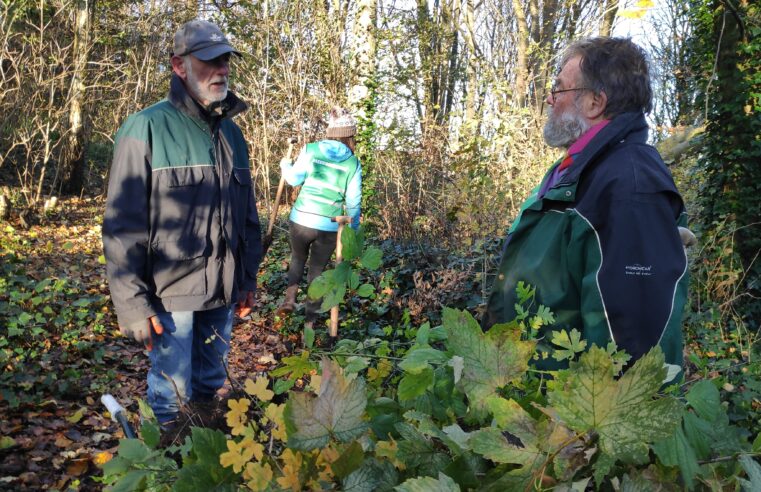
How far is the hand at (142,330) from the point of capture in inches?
111

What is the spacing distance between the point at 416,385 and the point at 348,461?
0.18 metres

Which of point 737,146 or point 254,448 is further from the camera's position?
point 737,146

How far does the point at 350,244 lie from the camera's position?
994mm

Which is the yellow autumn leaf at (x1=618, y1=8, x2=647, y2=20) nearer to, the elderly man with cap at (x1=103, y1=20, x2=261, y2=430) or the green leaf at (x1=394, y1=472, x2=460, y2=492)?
the elderly man with cap at (x1=103, y1=20, x2=261, y2=430)

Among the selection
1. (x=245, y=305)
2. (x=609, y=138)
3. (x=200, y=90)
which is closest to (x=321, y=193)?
(x=245, y=305)

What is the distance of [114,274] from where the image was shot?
2779 millimetres

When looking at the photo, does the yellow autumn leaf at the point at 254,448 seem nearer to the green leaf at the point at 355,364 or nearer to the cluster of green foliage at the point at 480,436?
the cluster of green foliage at the point at 480,436

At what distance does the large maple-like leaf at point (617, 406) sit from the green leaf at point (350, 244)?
47cm

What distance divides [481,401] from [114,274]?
2453mm

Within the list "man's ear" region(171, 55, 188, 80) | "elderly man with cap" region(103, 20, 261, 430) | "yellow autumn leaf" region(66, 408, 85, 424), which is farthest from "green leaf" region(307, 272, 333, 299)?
"yellow autumn leaf" region(66, 408, 85, 424)

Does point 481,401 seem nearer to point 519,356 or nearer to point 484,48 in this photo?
point 519,356

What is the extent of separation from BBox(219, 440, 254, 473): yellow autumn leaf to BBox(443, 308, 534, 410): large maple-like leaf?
29cm

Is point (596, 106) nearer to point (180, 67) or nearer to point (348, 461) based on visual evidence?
point (348, 461)

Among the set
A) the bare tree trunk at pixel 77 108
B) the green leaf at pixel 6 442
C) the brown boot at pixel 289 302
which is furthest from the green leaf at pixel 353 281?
the bare tree trunk at pixel 77 108
